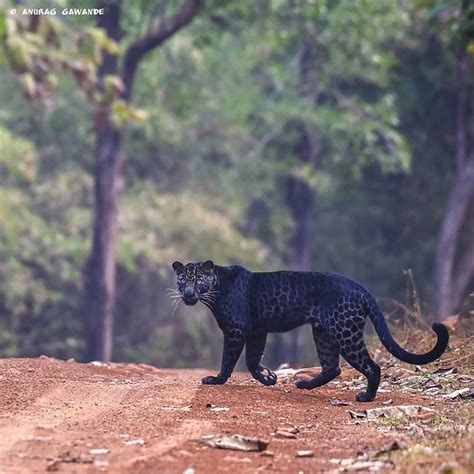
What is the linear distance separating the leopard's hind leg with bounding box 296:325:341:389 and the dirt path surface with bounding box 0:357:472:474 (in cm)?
11

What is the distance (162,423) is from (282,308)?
2.56 m

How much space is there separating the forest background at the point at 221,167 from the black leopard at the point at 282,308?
1118 cm

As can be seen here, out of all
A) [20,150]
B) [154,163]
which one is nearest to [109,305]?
[20,150]

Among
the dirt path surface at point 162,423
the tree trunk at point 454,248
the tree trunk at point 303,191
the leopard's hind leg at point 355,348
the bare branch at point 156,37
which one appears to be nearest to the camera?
the dirt path surface at point 162,423

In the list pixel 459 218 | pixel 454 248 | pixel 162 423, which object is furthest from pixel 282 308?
pixel 454 248

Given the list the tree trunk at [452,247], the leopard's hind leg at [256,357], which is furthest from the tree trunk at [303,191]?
the leopard's hind leg at [256,357]

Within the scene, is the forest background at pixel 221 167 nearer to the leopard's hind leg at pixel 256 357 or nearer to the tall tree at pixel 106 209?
the tall tree at pixel 106 209

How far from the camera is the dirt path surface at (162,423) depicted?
669 centimetres

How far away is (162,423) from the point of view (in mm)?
7816

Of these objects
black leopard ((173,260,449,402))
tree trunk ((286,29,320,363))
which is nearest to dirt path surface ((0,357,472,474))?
black leopard ((173,260,449,402))

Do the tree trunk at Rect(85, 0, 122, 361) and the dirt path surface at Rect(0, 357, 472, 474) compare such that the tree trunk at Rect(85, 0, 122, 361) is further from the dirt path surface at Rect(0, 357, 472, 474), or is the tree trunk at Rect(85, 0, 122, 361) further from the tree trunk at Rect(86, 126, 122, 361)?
the dirt path surface at Rect(0, 357, 472, 474)

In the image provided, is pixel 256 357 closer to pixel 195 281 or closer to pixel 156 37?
pixel 195 281

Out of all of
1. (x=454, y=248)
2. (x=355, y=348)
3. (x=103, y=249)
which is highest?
(x=355, y=348)

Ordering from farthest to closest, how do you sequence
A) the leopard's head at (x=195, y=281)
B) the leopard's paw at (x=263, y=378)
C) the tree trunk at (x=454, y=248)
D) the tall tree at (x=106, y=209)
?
the tree trunk at (x=454, y=248) → the tall tree at (x=106, y=209) → the leopard's paw at (x=263, y=378) → the leopard's head at (x=195, y=281)
